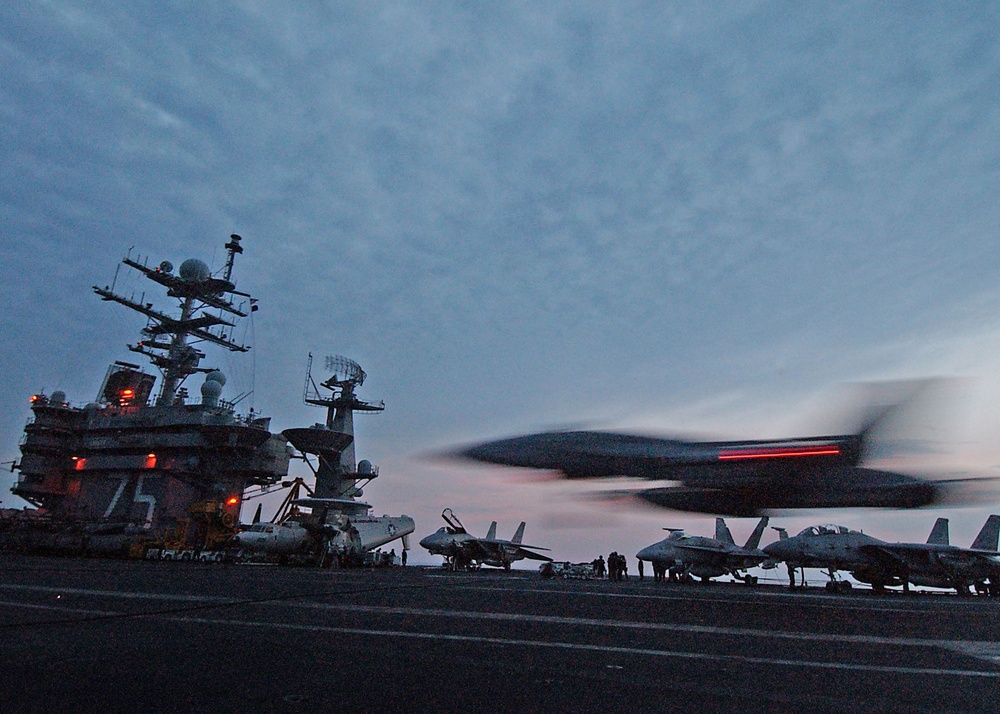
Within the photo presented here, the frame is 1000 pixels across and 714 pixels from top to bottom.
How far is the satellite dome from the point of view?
4700cm

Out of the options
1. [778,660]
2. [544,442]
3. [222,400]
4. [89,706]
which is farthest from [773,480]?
[222,400]

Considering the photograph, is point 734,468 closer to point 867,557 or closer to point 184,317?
point 867,557

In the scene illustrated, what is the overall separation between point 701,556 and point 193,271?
4227cm

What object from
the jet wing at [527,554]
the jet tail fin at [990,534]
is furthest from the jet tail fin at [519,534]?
the jet tail fin at [990,534]

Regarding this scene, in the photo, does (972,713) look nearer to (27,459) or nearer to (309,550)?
(309,550)

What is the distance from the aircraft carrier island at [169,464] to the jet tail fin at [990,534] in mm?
39009

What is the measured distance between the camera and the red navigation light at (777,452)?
530 inches

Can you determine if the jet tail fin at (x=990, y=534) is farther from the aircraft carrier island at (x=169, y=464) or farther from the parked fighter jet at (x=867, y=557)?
the aircraft carrier island at (x=169, y=464)

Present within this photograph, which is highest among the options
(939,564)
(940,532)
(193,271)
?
(193,271)

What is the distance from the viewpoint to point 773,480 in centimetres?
1409

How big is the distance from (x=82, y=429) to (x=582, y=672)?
5104 cm

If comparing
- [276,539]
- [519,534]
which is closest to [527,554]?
[519,534]

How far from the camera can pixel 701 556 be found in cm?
3278

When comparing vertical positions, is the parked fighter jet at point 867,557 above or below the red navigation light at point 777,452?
below
